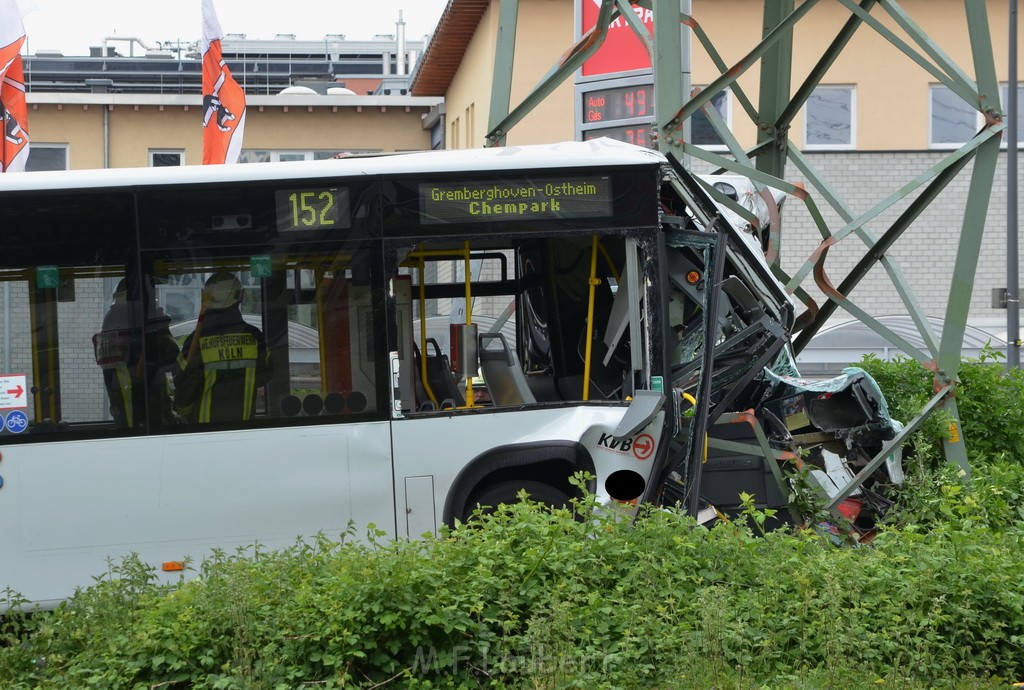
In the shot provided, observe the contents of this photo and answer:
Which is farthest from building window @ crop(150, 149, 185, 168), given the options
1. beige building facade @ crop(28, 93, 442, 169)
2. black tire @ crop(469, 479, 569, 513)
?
black tire @ crop(469, 479, 569, 513)

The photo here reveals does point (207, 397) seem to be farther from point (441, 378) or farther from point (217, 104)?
point (217, 104)

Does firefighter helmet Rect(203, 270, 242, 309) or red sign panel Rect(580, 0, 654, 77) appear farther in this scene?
red sign panel Rect(580, 0, 654, 77)

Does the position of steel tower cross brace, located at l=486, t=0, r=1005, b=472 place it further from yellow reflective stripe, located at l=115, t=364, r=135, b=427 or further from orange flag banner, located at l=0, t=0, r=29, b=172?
orange flag banner, located at l=0, t=0, r=29, b=172

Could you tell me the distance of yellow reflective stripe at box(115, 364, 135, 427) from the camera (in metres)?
7.55

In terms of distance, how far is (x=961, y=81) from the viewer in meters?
9.12

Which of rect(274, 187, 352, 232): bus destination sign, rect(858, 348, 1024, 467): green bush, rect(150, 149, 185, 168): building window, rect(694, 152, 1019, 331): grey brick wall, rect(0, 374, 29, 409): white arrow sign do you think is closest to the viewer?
rect(0, 374, 29, 409): white arrow sign

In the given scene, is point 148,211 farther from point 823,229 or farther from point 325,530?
point 823,229

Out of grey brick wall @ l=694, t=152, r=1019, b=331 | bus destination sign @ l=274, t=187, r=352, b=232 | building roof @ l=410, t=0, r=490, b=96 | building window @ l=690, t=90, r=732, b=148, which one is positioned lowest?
bus destination sign @ l=274, t=187, r=352, b=232

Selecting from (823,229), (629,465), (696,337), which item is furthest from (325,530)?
(823,229)

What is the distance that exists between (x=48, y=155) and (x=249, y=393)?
33.3 metres

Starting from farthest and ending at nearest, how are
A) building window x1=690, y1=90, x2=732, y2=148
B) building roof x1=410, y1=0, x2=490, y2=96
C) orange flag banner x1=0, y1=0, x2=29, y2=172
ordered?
building roof x1=410, y1=0, x2=490, y2=96
building window x1=690, y1=90, x2=732, y2=148
orange flag banner x1=0, y1=0, x2=29, y2=172

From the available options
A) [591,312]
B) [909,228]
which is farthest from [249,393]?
[909,228]

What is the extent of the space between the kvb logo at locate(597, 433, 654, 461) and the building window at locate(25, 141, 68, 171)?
33619 mm

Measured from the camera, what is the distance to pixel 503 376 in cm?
841
